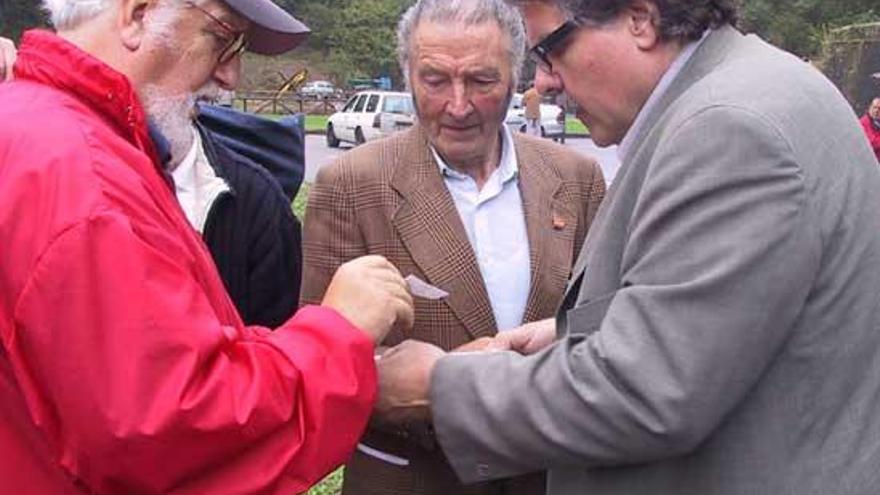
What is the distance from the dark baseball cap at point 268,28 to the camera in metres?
2.20

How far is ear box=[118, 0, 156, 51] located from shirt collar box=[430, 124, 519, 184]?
1131mm

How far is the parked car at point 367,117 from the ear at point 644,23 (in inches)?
1115

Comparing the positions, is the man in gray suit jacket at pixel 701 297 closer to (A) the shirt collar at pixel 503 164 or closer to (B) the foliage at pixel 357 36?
(A) the shirt collar at pixel 503 164

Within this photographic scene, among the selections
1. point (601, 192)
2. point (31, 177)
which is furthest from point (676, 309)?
point (601, 192)

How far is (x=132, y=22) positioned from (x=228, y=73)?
10.7 inches

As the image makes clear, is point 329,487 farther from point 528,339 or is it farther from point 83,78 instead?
point 83,78

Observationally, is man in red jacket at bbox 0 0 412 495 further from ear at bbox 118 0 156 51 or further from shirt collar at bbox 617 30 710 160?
shirt collar at bbox 617 30 710 160

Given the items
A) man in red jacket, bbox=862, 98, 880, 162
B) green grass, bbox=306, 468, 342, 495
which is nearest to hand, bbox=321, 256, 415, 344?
green grass, bbox=306, 468, 342, 495

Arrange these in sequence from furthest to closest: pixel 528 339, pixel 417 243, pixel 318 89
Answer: pixel 318 89
pixel 417 243
pixel 528 339

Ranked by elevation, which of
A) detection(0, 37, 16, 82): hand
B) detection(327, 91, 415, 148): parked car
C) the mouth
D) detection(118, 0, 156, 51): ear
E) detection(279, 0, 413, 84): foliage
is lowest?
detection(279, 0, 413, 84): foliage

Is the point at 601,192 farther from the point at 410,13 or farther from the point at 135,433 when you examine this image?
the point at 135,433

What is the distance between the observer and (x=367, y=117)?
32375 mm

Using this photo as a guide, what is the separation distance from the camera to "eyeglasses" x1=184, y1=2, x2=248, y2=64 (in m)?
2.15

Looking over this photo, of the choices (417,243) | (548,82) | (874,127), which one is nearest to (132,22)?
(548,82)
